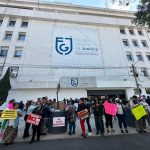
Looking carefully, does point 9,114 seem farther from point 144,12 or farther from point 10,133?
point 144,12

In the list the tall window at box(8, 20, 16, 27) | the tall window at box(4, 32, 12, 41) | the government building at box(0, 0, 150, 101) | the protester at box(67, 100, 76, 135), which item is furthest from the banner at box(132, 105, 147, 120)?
the tall window at box(8, 20, 16, 27)

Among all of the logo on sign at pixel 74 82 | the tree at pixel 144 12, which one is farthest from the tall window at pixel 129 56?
the tree at pixel 144 12

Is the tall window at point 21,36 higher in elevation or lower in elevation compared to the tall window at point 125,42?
lower

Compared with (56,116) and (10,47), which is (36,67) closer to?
(10,47)

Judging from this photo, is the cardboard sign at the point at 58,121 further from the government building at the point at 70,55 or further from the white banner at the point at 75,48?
the white banner at the point at 75,48

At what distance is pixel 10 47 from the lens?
72.7 ft

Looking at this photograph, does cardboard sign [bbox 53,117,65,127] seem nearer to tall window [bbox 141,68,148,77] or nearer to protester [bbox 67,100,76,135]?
protester [bbox 67,100,76,135]

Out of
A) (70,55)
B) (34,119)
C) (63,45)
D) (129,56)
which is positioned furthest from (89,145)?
(129,56)

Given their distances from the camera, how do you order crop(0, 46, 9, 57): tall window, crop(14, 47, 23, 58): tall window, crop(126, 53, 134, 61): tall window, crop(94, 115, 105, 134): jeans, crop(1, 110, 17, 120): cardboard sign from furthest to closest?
crop(126, 53, 134, 61): tall window → crop(14, 47, 23, 58): tall window → crop(0, 46, 9, 57): tall window → crop(94, 115, 105, 134): jeans → crop(1, 110, 17, 120): cardboard sign

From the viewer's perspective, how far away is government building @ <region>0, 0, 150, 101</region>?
20.6 m

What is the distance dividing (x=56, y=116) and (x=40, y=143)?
1.79 m

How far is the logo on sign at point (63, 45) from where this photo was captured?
23116 millimetres

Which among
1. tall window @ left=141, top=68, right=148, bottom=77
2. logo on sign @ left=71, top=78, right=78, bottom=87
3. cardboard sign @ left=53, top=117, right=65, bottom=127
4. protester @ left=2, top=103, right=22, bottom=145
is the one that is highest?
tall window @ left=141, top=68, right=148, bottom=77

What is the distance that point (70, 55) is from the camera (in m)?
23.1
